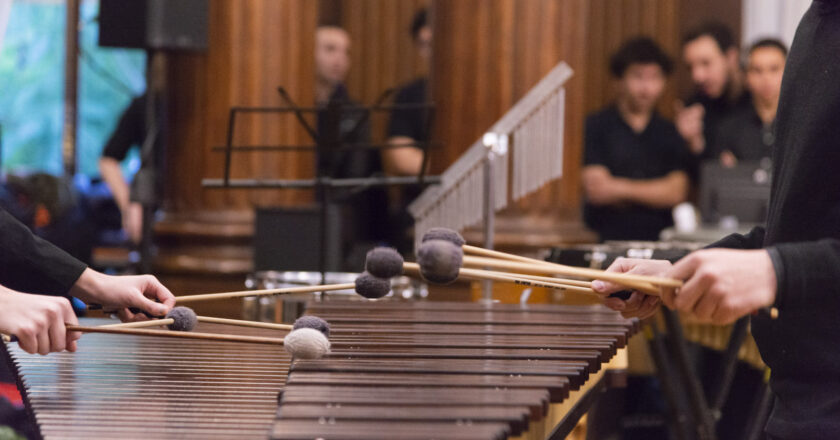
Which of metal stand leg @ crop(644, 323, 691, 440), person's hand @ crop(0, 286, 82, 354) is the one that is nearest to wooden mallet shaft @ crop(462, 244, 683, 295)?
person's hand @ crop(0, 286, 82, 354)

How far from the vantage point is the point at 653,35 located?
7762 mm

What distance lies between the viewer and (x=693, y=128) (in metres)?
6.03

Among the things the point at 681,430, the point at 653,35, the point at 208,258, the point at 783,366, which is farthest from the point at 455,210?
the point at 653,35

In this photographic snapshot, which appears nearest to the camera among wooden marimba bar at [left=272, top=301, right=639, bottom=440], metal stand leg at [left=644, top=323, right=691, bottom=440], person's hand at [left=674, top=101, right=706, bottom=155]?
wooden marimba bar at [left=272, top=301, right=639, bottom=440]

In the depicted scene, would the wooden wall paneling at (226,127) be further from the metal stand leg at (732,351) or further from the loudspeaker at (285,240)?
the metal stand leg at (732,351)

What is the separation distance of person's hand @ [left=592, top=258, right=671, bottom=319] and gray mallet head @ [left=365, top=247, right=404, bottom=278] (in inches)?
17.6

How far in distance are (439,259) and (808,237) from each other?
625 mm

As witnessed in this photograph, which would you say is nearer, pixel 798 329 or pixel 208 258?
pixel 798 329

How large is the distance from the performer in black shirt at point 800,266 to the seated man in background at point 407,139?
2787mm

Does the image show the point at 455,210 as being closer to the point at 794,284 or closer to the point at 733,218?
the point at 733,218

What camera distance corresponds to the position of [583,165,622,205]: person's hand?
5.71 metres

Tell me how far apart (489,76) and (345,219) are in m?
1.03

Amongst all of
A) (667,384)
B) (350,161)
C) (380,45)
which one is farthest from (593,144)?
(380,45)

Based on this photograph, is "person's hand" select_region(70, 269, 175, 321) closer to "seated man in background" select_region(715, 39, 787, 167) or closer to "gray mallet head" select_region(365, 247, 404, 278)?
"gray mallet head" select_region(365, 247, 404, 278)
